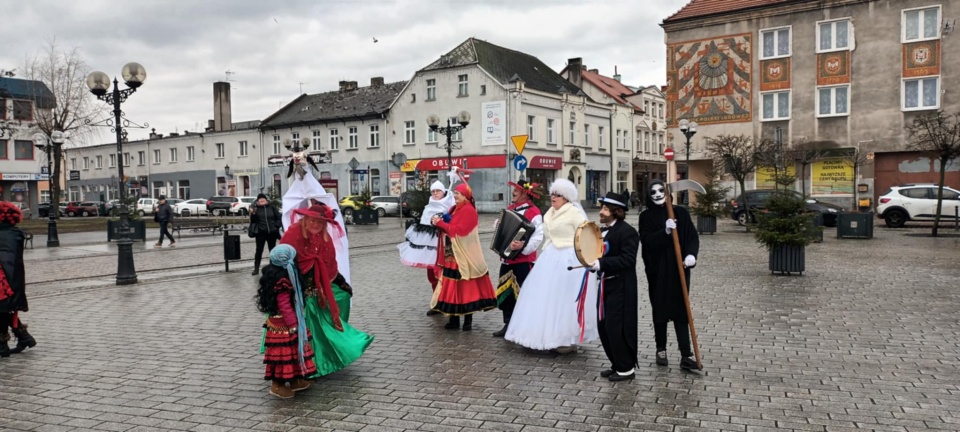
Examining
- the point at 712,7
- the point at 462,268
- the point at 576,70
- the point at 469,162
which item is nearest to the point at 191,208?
the point at 469,162

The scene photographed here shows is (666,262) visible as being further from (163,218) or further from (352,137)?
(352,137)

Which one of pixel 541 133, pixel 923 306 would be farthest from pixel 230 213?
pixel 923 306

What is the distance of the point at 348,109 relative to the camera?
176 ft

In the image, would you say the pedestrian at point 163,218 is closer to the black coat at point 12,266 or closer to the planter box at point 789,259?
the black coat at point 12,266

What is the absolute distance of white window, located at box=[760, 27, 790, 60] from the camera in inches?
1363

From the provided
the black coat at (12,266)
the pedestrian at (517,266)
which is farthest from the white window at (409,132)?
the black coat at (12,266)

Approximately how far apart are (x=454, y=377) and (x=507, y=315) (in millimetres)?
1923

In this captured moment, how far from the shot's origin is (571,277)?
6.80 m

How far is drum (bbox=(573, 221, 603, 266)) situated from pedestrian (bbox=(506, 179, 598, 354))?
0.44 metres

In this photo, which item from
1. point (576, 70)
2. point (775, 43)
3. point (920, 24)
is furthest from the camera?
point (576, 70)

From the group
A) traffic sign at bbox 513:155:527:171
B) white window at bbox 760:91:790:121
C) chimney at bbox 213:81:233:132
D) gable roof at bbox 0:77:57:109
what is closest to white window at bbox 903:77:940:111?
white window at bbox 760:91:790:121

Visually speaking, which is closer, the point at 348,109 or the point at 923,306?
the point at 923,306

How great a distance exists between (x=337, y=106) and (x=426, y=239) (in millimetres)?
47525

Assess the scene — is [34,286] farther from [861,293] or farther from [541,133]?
[541,133]
